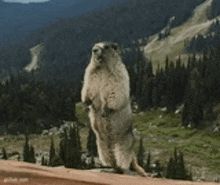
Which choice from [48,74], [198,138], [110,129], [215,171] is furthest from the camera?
[48,74]

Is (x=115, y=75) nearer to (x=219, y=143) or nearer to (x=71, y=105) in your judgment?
(x=219, y=143)

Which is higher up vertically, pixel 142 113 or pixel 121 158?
pixel 121 158

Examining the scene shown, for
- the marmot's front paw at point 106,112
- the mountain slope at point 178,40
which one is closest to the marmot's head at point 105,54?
the marmot's front paw at point 106,112

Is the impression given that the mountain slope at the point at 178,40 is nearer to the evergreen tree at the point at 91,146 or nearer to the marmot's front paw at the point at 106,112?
the evergreen tree at the point at 91,146

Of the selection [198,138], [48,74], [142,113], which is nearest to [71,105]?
[142,113]

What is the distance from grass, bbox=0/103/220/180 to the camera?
3716cm

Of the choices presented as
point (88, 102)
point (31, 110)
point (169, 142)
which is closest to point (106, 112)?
point (88, 102)

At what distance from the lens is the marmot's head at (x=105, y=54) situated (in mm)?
7512

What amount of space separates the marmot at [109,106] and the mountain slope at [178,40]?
418 ft

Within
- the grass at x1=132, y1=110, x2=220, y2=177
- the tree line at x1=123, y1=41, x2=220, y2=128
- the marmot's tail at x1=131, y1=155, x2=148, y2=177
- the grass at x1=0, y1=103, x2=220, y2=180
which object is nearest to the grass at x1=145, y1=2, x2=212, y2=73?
the tree line at x1=123, y1=41, x2=220, y2=128

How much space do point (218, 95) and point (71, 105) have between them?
119 feet

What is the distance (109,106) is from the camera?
719 centimetres

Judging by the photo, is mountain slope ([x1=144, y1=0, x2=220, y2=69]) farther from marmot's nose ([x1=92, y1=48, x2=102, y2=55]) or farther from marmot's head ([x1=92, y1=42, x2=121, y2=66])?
marmot's nose ([x1=92, y1=48, x2=102, y2=55])

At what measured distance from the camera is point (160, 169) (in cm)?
3334
